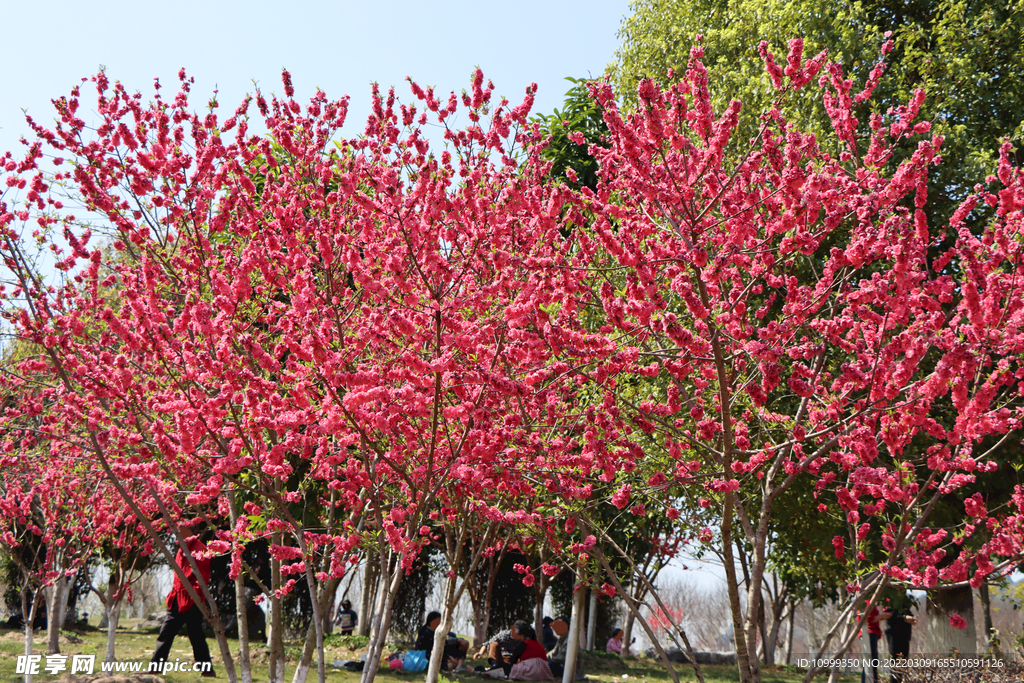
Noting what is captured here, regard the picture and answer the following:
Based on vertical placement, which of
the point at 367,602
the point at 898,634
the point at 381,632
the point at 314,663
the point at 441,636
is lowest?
the point at 314,663

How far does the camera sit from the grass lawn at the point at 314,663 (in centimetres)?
934

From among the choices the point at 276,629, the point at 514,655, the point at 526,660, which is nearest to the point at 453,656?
the point at 514,655

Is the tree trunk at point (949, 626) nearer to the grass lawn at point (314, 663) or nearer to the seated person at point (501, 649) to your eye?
the grass lawn at point (314, 663)

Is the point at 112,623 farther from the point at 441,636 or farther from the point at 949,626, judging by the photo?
the point at 949,626

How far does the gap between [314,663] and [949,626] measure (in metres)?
9.72

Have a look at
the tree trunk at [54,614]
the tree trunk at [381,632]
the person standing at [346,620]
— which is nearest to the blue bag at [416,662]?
the tree trunk at [54,614]

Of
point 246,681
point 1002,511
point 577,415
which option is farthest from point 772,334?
point 1002,511

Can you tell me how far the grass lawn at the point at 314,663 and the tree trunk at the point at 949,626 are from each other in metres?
3.37

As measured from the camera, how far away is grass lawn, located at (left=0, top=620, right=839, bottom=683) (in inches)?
368

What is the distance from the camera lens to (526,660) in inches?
370

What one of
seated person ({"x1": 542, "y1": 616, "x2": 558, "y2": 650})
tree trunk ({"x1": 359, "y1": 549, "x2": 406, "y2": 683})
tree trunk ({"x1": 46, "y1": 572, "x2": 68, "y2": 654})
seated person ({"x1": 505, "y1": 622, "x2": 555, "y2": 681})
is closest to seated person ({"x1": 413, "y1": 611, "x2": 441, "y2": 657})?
seated person ({"x1": 505, "y1": 622, "x2": 555, "y2": 681})

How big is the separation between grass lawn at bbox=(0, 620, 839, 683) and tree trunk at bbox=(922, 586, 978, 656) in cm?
337

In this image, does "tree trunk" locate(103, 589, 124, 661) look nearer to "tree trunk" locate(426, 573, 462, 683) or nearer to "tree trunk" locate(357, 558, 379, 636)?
"tree trunk" locate(357, 558, 379, 636)

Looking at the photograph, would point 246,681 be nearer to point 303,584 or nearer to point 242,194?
point 242,194
